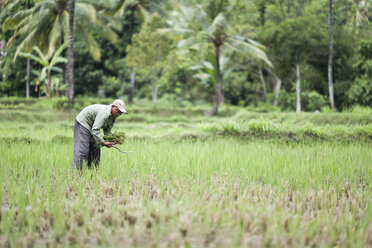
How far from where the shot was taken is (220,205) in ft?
7.84

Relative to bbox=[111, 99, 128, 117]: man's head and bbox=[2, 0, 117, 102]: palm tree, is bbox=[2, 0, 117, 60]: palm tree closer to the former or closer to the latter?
bbox=[2, 0, 117, 102]: palm tree

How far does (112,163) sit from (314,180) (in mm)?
2129

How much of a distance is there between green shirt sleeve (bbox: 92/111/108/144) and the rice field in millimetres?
334

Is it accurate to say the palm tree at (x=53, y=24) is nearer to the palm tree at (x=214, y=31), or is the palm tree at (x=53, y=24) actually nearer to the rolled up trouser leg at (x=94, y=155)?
the palm tree at (x=214, y=31)

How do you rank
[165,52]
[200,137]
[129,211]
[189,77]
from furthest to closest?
[189,77] → [165,52] → [200,137] → [129,211]

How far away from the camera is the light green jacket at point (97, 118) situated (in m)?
3.32

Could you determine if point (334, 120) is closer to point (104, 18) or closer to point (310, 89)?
point (310, 89)

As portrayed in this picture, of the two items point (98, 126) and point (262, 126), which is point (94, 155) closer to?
point (98, 126)

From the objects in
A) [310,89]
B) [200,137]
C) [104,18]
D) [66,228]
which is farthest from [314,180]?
[104,18]

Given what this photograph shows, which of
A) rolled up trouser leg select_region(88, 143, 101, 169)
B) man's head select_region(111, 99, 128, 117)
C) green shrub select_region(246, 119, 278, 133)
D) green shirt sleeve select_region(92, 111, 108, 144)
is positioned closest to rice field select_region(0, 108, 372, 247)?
rolled up trouser leg select_region(88, 143, 101, 169)

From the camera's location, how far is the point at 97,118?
11.0 ft

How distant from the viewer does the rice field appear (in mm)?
1994

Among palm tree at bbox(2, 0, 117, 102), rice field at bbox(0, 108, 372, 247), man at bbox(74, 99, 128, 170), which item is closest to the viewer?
rice field at bbox(0, 108, 372, 247)

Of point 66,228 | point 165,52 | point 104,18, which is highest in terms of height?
point 104,18
